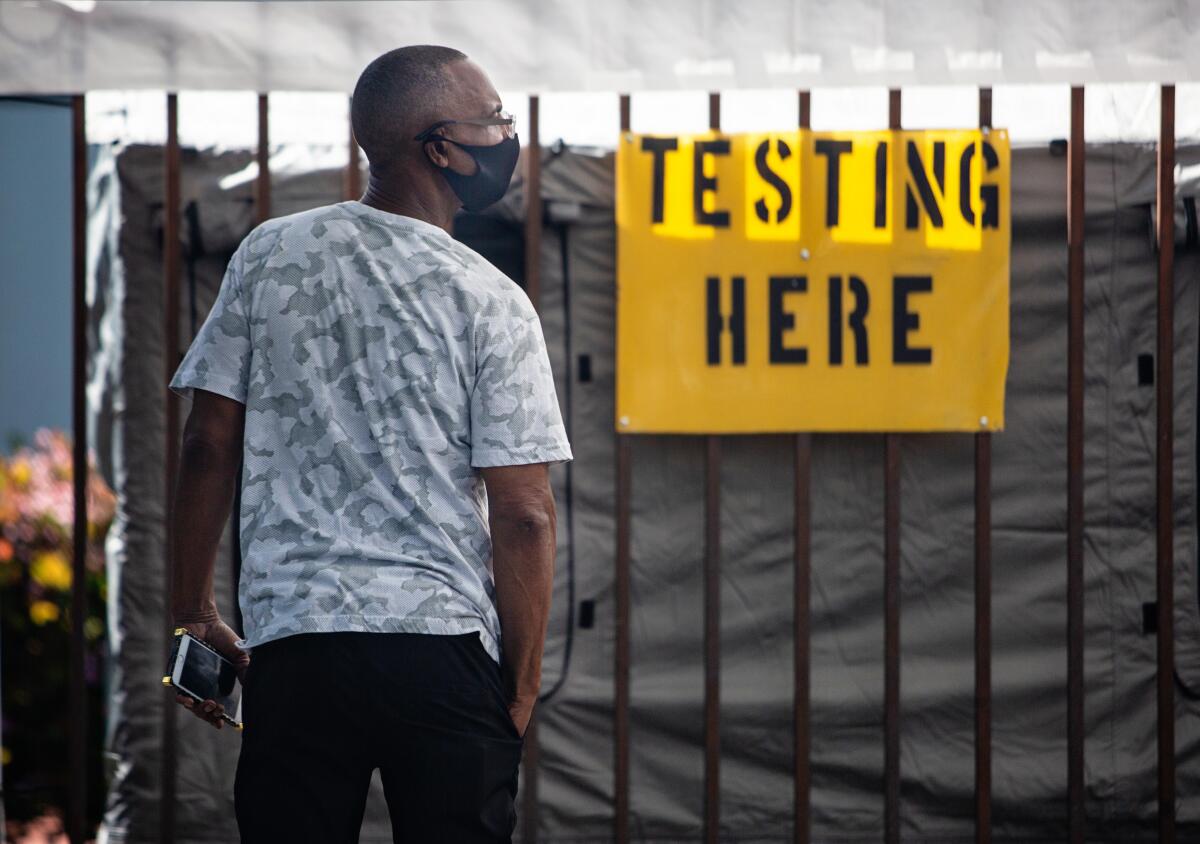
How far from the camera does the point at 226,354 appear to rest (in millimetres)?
1914

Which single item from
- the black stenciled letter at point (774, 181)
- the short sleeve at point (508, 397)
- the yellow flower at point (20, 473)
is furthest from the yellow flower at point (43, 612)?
the short sleeve at point (508, 397)

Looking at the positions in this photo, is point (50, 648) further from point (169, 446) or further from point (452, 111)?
point (452, 111)

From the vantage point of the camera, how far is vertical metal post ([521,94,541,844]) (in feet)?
10.4

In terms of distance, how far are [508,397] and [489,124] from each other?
0.45 meters

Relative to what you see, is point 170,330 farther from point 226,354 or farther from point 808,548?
point 808,548

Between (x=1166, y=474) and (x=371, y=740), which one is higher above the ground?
(x=1166, y=474)

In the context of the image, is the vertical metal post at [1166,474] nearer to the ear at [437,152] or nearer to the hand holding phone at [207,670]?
the ear at [437,152]

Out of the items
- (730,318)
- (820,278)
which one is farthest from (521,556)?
(820,278)

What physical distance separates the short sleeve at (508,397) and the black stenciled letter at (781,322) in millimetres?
1469

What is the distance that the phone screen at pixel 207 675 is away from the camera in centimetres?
199

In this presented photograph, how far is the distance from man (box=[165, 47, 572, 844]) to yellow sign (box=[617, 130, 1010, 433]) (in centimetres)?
138

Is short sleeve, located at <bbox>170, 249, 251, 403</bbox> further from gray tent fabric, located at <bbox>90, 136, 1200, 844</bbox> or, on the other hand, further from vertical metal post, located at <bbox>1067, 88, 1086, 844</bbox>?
vertical metal post, located at <bbox>1067, 88, 1086, 844</bbox>

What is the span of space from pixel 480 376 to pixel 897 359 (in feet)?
5.56

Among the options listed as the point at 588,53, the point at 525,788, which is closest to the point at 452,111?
the point at 588,53
